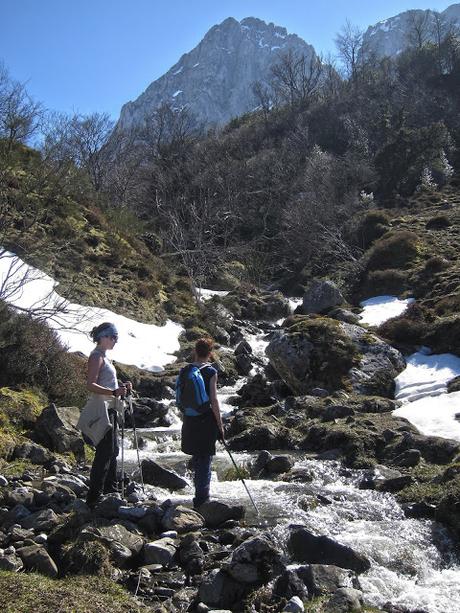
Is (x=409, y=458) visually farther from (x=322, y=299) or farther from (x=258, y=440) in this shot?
(x=322, y=299)

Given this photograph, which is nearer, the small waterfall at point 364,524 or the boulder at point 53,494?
the small waterfall at point 364,524

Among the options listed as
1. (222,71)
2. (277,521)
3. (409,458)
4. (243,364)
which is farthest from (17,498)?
(222,71)

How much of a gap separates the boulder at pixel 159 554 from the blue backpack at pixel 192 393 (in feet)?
4.92

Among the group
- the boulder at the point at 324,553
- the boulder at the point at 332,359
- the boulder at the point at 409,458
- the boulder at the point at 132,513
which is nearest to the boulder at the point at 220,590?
the boulder at the point at 324,553

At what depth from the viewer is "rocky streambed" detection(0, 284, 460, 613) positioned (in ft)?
15.0

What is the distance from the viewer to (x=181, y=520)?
228 inches

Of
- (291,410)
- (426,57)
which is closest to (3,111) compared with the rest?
(291,410)

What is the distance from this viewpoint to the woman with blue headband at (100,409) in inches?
238

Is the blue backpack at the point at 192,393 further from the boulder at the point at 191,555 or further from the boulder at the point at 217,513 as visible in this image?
the boulder at the point at 191,555

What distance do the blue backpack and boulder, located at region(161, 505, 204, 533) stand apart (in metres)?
1.01

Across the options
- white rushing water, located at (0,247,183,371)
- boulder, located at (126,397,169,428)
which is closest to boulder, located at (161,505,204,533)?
boulder, located at (126,397,169,428)

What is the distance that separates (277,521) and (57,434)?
3.87 meters

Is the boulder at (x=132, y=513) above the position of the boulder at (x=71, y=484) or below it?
above

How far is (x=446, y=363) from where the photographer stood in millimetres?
14602
